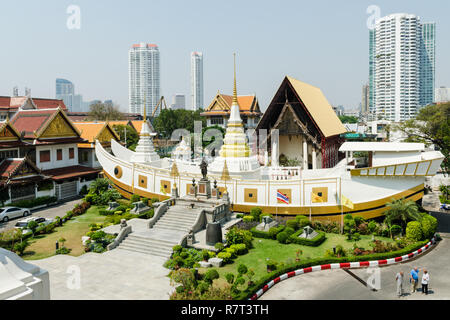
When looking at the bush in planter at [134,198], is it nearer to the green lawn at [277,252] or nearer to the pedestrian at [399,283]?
the green lawn at [277,252]

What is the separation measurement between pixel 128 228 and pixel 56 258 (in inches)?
153

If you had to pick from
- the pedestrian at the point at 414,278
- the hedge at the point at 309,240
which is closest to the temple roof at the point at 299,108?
the hedge at the point at 309,240

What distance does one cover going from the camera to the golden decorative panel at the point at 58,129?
33250 millimetres

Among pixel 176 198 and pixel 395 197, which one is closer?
pixel 395 197

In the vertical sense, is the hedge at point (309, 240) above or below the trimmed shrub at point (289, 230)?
below

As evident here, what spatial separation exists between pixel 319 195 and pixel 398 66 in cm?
9803

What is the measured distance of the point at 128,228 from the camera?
20.5m

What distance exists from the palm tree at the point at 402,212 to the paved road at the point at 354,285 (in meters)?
2.73

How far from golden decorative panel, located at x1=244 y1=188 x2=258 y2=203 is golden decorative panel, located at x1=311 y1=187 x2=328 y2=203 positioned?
11.7 feet

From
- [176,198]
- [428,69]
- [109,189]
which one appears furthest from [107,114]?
[428,69]

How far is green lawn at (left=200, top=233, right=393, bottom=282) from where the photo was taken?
16625mm

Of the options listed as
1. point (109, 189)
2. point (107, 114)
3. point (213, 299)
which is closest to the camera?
point (213, 299)

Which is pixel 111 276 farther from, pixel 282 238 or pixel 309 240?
pixel 309 240

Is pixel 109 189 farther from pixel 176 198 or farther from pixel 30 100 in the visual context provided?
pixel 30 100
